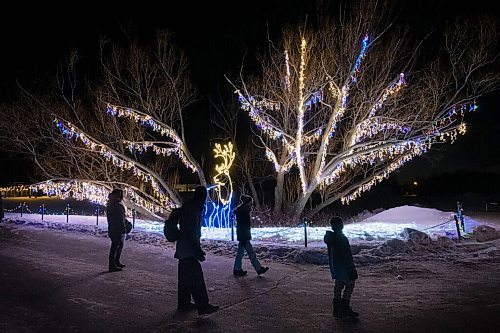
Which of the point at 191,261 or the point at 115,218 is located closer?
the point at 191,261

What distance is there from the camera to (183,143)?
23422 mm

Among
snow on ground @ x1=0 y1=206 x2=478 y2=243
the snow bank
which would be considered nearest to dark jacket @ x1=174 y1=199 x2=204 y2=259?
the snow bank

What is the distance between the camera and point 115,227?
973 cm

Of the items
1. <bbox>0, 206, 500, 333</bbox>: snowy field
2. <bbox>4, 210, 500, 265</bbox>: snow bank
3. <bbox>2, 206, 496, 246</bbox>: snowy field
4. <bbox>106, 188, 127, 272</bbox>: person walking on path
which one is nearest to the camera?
<bbox>0, 206, 500, 333</bbox>: snowy field

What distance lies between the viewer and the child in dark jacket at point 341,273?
6422 millimetres

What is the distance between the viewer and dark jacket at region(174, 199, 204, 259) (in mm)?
6617

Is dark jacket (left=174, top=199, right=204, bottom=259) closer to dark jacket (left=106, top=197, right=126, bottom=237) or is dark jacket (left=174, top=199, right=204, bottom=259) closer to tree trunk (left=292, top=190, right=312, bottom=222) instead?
dark jacket (left=106, top=197, right=126, bottom=237)

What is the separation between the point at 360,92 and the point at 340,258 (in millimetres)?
15615

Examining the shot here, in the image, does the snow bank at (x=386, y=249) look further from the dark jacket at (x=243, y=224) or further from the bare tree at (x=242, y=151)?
the bare tree at (x=242, y=151)

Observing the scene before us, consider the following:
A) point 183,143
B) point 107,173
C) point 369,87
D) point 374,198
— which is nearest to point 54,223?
point 107,173

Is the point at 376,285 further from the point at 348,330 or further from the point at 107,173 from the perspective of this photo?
the point at 107,173

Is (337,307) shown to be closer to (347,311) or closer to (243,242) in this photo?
(347,311)

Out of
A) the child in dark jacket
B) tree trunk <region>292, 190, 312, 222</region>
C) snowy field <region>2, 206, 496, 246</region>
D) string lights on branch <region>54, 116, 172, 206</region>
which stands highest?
string lights on branch <region>54, 116, 172, 206</region>

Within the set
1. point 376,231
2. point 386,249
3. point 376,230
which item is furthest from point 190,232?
point 376,230
